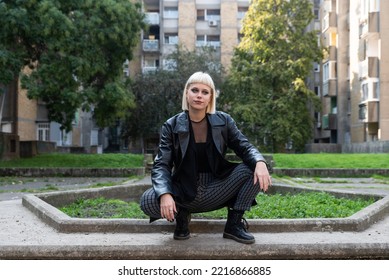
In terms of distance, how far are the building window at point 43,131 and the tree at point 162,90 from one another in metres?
6.57

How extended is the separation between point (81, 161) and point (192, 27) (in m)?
28.1

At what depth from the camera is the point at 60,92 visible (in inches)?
834

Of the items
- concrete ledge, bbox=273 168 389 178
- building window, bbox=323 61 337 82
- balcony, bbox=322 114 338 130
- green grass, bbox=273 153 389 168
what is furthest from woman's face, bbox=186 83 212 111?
balcony, bbox=322 114 338 130

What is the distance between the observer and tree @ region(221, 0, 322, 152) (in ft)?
107

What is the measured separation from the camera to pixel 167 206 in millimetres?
4465

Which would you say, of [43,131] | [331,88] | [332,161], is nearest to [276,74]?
[331,88]

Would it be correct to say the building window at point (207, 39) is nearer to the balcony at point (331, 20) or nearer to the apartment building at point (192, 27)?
the apartment building at point (192, 27)

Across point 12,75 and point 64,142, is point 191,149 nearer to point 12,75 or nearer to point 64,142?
point 12,75

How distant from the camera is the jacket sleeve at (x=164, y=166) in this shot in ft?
15.3

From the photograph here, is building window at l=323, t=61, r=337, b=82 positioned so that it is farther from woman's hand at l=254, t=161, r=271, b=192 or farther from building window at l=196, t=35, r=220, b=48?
woman's hand at l=254, t=161, r=271, b=192

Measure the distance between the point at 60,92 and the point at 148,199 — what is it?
17.4 m

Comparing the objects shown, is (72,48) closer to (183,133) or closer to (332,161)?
(332,161)

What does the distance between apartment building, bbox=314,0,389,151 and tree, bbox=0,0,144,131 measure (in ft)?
50.2

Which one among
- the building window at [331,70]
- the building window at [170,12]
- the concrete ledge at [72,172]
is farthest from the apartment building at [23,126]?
the building window at [331,70]
